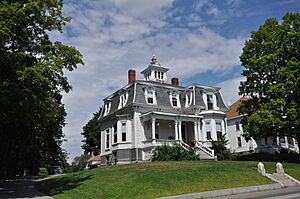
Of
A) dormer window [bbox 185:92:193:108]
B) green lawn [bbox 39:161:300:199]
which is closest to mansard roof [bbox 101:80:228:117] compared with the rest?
dormer window [bbox 185:92:193:108]

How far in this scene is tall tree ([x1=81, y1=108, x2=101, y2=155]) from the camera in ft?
202

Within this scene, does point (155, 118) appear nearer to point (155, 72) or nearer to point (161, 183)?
point (155, 72)

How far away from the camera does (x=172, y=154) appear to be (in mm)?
28031

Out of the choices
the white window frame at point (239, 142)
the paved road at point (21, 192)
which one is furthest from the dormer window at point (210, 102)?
the paved road at point (21, 192)

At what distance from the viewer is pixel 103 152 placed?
3694 centimetres

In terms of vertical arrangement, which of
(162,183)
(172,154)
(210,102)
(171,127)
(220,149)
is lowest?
(162,183)

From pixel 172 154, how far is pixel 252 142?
2647 cm

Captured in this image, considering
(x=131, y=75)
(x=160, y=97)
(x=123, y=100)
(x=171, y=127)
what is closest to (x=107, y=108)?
(x=123, y=100)

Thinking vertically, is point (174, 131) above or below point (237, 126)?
below

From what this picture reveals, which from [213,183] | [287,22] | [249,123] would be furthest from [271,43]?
[213,183]

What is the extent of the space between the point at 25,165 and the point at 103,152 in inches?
535

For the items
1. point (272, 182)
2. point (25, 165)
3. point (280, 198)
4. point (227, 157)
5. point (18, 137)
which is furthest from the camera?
point (25, 165)

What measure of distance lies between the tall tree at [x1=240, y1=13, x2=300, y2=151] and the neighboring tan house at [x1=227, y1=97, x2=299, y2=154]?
11049 mm

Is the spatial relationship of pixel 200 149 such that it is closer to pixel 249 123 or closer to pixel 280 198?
pixel 249 123
